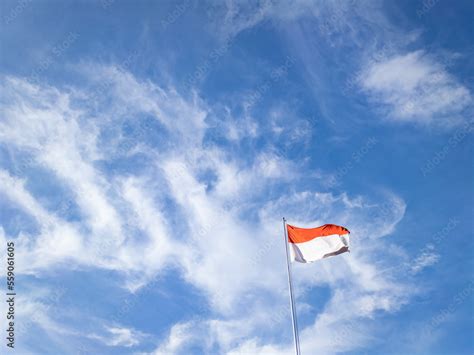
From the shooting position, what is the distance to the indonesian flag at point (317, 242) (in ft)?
85.6

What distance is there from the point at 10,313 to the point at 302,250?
19834 mm

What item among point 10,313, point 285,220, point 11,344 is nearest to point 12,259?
point 10,313

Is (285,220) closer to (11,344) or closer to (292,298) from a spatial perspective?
(292,298)

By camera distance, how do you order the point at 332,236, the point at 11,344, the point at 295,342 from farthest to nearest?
1. the point at 332,236
2. the point at 11,344
3. the point at 295,342

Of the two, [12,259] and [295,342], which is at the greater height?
[12,259]

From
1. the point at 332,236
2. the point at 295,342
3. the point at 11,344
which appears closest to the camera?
the point at 295,342

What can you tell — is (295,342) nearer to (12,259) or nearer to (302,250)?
(302,250)

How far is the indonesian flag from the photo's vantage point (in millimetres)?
26094

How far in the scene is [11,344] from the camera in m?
24.7

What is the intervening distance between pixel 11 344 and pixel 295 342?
18.2 meters

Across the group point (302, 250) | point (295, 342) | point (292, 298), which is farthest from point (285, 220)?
point (295, 342)

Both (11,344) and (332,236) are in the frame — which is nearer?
(11,344)

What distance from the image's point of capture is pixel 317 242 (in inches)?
1035

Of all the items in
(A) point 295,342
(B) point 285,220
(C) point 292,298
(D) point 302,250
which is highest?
(B) point 285,220
